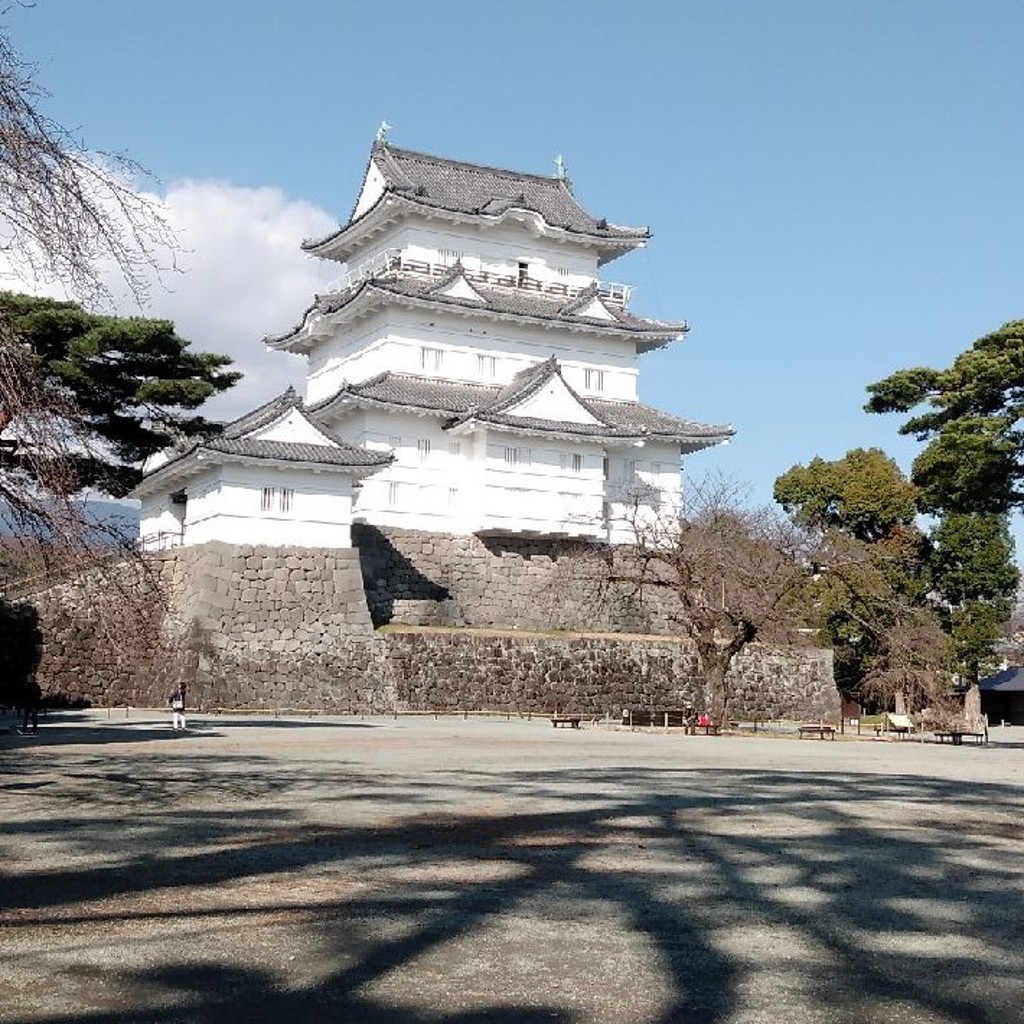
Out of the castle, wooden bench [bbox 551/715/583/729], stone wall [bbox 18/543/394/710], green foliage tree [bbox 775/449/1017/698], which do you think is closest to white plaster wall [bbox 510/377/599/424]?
the castle

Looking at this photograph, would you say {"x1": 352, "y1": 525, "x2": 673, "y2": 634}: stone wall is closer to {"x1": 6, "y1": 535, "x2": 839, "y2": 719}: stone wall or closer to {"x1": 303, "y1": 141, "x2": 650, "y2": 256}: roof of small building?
{"x1": 6, "y1": 535, "x2": 839, "y2": 719}: stone wall

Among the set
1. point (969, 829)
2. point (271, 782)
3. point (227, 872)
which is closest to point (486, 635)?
point (271, 782)

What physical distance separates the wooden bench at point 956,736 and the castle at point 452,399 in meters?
13.2

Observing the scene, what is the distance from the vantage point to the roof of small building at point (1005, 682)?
5059 cm

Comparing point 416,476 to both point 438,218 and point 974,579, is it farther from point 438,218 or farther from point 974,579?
point 974,579

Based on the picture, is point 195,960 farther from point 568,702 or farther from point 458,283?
point 458,283

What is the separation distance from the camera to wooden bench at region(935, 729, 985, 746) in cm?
2934

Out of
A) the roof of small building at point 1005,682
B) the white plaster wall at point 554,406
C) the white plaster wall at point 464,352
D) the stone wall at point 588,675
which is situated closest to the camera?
the stone wall at point 588,675

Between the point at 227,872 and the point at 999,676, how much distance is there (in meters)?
49.7

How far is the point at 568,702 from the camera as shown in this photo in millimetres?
35250

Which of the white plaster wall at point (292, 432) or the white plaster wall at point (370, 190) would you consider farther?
the white plaster wall at point (370, 190)

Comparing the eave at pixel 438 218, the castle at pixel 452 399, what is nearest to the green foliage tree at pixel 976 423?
the castle at pixel 452 399

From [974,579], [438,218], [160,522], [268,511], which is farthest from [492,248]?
[974,579]

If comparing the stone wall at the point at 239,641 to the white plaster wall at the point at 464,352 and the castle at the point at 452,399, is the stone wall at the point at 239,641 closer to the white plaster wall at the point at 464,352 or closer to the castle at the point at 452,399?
the castle at the point at 452,399
